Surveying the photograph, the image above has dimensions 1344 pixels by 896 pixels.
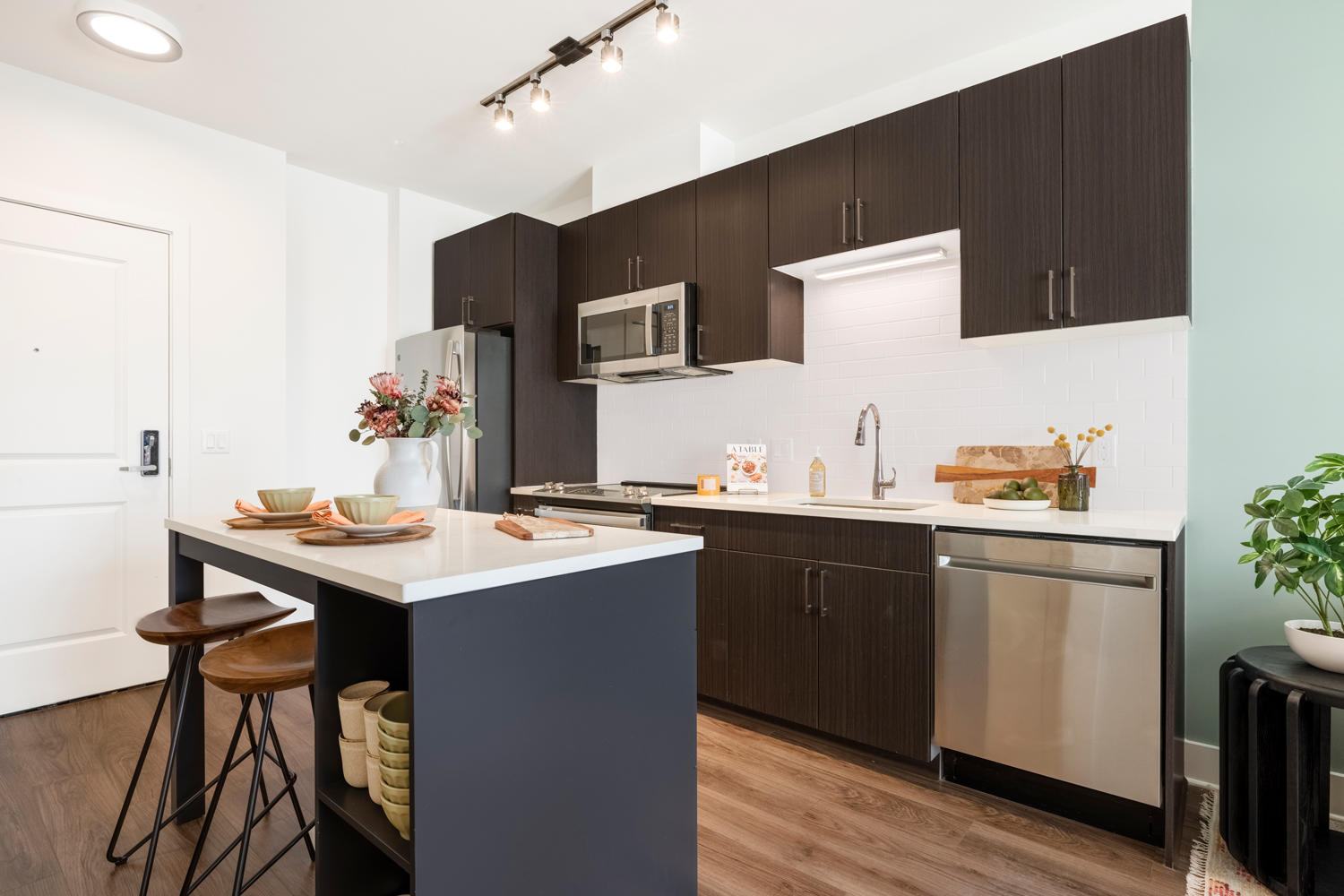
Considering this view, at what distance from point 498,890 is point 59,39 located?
140 inches

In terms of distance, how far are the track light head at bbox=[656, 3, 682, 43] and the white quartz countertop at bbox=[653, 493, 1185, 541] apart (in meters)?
1.71

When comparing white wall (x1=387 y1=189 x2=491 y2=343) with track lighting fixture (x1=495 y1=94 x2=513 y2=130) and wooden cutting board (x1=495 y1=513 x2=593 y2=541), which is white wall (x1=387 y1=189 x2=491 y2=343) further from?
wooden cutting board (x1=495 y1=513 x2=593 y2=541)

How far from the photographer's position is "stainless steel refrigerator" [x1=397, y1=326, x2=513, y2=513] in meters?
3.79

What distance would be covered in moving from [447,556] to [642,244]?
2615 millimetres

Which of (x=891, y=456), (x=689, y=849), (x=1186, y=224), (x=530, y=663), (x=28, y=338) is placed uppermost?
(x=1186, y=224)

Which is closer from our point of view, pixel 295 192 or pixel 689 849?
pixel 689 849

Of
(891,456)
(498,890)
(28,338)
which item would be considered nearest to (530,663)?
(498,890)

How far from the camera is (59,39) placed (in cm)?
275

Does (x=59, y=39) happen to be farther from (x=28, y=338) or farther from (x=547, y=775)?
(x=547, y=775)

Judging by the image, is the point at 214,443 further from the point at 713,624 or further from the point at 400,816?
the point at 400,816

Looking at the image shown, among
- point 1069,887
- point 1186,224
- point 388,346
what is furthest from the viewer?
point 388,346

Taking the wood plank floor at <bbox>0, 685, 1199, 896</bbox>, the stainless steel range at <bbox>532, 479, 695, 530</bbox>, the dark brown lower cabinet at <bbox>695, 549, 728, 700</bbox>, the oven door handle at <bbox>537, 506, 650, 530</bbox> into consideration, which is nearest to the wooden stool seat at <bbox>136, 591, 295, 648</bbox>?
the wood plank floor at <bbox>0, 685, 1199, 896</bbox>

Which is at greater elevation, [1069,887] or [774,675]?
[774,675]

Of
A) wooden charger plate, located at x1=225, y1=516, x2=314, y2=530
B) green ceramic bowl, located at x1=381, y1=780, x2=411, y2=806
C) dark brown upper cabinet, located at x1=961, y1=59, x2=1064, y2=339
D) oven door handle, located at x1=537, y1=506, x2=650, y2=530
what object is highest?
dark brown upper cabinet, located at x1=961, y1=59, x2=1064, y2=339
